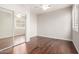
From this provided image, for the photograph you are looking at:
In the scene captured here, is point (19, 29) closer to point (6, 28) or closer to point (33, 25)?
point (6, 28)

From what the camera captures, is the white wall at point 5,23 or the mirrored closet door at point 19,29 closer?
the white wall at point 5,23

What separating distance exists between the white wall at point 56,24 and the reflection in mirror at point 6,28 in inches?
47.9

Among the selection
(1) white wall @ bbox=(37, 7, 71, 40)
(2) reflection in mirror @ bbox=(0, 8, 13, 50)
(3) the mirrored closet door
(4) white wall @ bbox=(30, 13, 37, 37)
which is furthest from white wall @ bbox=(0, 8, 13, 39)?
(1) white wall @ bbox=(37, 7, 71, 40)

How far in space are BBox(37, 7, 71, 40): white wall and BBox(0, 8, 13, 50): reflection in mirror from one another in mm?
1218

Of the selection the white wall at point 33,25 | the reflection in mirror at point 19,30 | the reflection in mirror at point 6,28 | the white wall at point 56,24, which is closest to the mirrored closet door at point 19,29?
the reflection in mirror at point 19,30

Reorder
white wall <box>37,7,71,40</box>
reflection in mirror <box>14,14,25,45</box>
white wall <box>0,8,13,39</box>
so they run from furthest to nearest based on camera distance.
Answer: reflection in mirror <box>14,14,25,45</box>
white wall <box>37,7,71,40</box>
white wall <box>0,8,13,39</box>

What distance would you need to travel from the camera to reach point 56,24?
14.2 ft

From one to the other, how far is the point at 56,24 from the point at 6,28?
217 cm

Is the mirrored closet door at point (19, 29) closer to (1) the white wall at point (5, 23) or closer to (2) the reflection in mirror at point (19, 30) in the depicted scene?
(2) the reflection in mirror at point (19, 30)

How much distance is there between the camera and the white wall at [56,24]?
12.8ft

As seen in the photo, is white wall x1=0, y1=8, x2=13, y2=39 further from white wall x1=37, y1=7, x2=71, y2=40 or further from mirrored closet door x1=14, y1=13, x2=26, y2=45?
white wall x1=37, y1=7, x2=71, y2=40

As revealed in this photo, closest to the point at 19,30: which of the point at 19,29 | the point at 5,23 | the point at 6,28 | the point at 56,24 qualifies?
the point at 19,29

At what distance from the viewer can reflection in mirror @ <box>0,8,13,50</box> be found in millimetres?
3676
